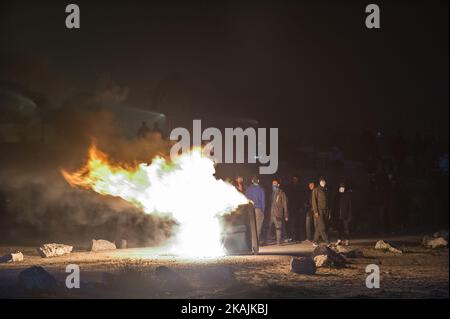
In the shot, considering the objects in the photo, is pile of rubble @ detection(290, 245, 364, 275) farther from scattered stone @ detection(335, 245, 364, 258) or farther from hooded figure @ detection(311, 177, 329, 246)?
hooded figure @ detection(311, 177, 329, 246)

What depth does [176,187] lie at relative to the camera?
1580cm

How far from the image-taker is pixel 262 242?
1836cm

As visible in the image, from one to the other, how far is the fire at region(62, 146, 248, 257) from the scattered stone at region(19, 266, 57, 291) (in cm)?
525

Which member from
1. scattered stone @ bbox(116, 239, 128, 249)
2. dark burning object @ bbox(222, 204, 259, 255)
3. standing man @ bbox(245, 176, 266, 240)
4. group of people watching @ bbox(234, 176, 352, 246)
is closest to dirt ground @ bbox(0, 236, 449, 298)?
dark burning object @ bbox(222, 204, 259, 255)

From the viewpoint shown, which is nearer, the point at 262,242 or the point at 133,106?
the point at 262,242

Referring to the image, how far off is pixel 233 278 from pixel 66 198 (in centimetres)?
1054

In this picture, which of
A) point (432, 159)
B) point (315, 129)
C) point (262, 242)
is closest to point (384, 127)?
point (315, 129)

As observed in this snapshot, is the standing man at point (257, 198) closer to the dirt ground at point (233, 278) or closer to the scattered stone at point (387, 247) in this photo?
the dirt ground at point (233, 278)

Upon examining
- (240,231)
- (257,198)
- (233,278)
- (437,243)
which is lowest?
(233,278)

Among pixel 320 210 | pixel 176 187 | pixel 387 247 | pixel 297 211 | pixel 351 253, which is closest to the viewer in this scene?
pixel 351 253

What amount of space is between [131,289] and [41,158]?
39.1 feet

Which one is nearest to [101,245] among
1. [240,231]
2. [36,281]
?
[240,231]

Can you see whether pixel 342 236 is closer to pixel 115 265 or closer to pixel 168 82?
pixel 115 265

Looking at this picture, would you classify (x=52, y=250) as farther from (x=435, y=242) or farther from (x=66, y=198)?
(x=435, y=242)
